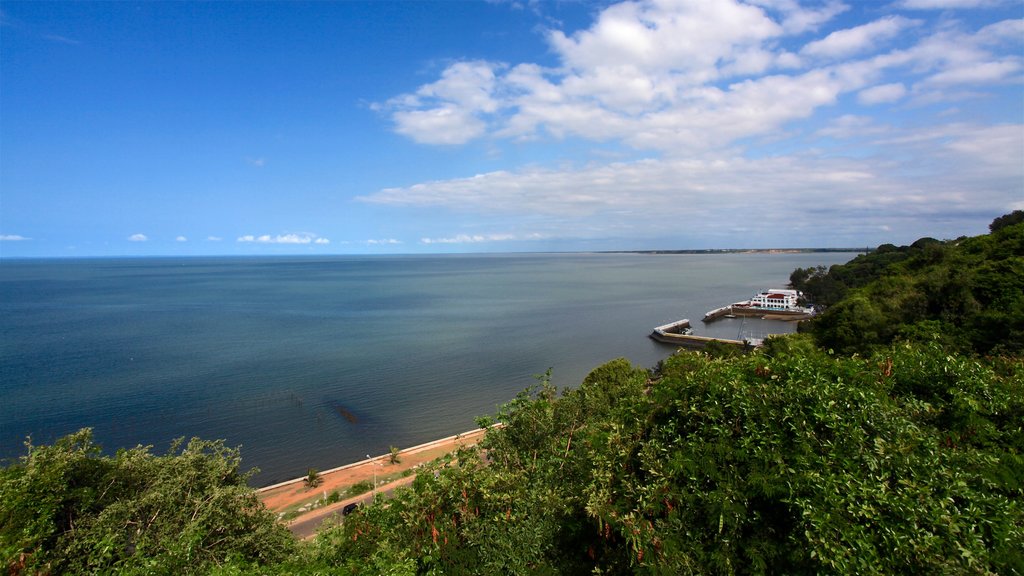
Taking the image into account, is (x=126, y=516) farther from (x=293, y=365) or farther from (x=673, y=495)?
(x=293, y=365)

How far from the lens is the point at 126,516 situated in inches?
336

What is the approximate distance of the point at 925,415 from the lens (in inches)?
268

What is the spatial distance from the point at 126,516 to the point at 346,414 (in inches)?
899

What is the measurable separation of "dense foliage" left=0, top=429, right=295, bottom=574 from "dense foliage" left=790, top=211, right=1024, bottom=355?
1903 centimetres

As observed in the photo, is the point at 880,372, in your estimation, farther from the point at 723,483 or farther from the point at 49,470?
the point at 49,470

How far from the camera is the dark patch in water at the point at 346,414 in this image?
1174 inches

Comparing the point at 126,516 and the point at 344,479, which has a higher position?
the point at 126,516

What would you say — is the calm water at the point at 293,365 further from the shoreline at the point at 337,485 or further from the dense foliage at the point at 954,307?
the dense foliage at the point at 954,307

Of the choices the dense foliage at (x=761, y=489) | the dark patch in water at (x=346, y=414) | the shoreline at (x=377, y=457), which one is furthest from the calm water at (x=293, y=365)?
the dense foliage at (x=761, y=489)

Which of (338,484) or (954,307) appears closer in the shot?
(954,307)

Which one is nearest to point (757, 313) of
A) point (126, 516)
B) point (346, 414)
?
point (346, 414)

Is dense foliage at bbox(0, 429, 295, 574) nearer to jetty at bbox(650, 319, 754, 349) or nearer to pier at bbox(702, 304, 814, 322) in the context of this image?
jetty at bbox(650, 319, 754, 349)

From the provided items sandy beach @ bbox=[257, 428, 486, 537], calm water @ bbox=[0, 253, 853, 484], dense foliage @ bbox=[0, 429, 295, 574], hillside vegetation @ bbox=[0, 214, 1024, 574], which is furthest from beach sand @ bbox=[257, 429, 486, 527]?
hillside vegetation @ bbox=[0, 214, 1024, 574]

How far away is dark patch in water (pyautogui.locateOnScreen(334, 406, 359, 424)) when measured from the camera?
29.8 meters
